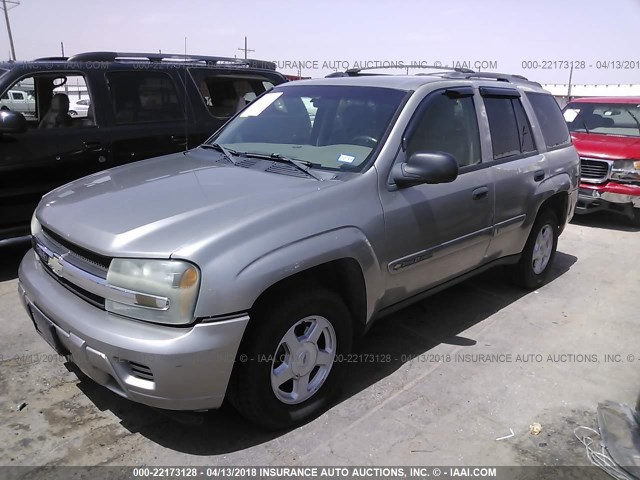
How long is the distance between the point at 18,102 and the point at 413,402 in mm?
4661

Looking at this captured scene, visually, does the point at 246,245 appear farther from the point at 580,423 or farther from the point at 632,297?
the point at 632,297

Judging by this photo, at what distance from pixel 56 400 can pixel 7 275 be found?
8.15 ft

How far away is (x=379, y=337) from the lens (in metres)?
4.00

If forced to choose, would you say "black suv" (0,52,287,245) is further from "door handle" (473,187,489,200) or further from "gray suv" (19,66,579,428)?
"door handle" (473,187,489,200)

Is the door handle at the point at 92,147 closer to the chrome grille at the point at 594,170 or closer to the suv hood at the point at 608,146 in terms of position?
the chrome grille at the point at 594,170

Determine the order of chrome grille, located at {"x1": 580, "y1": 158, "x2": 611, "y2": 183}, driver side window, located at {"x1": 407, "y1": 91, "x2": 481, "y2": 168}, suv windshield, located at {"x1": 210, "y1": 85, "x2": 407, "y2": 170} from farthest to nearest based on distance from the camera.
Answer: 1. chrome grille, located at {"x1": 580, "y1": 158, "x2": 611, "y2": 183}
2. driver side window, located at {"x1": 407, "y1": 91, "x2": 481, "y2": 168}
3. suv windshield, located at {"x1": 210, "y1": 85, "x2": 407, "y2": 170}

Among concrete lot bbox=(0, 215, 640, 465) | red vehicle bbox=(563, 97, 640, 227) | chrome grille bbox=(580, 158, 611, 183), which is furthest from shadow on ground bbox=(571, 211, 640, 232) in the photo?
concrete lot bbox=(0, 215, 640, 465)

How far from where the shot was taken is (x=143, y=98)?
18.6ft

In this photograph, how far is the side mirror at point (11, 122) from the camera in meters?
4.68

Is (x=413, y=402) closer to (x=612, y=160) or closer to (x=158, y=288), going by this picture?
(x=158, y=288)

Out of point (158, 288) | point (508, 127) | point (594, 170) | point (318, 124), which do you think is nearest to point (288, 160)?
point (318, 124)

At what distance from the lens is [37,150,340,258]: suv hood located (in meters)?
2.46

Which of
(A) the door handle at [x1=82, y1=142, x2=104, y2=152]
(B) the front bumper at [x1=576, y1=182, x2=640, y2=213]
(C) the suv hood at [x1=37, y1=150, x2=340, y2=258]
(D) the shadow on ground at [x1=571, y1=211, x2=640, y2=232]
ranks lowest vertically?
(D) the shadow on ground at [x1=571, y1=211, x2=640, y2=232]

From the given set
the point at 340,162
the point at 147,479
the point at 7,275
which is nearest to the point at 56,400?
the point at 147,479
